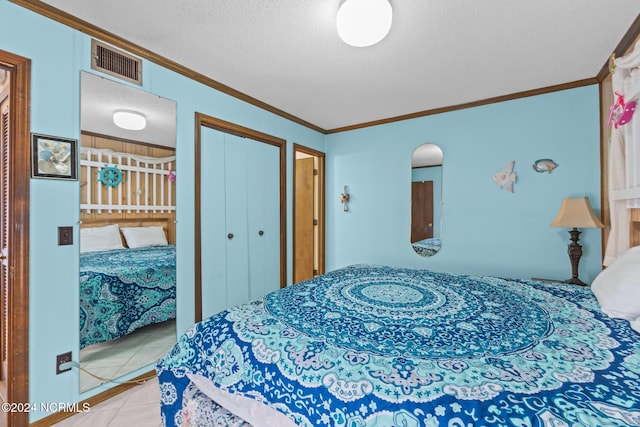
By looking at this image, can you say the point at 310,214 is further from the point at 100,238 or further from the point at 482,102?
the point at 100,238

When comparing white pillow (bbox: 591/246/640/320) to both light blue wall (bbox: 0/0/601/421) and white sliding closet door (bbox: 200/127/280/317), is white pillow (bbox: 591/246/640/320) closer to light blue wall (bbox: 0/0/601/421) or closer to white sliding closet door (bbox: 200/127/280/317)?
light blue wall (bbox: 0/0/601/421)

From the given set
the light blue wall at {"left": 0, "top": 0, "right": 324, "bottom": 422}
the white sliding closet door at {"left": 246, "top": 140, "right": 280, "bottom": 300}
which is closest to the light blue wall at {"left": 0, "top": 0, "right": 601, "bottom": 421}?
the light blue wall at {"left": 0, "top": 0, "right": 324, "bottom": 422}

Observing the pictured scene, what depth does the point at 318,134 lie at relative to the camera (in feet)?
13.3

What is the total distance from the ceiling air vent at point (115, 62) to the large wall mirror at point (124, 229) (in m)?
0.07

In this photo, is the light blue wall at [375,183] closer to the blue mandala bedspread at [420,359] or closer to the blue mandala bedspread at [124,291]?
the blue mandala bedspread at [124,291]

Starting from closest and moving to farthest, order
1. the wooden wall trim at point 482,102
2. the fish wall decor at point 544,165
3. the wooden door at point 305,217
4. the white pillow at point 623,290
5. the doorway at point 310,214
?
the white pillow at point 623,290, the wooden wall trim at point 482,102, the fish wall decor at point 544,165, the doorway at point 310,214, the wooden door at point 305,217

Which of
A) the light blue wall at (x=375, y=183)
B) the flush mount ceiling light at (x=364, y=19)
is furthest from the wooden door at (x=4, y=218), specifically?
the flush mount ceiling light at (x=364, y=19)

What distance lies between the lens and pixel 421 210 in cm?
341

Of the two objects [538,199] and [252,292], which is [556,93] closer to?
[538,199]

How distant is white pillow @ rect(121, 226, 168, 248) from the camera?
2129 millimetres

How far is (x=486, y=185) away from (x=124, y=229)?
330 centimetres

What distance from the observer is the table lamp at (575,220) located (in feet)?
7.60

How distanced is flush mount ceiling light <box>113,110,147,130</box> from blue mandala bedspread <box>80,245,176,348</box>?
89cm

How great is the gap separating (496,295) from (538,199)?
5.37 feet
